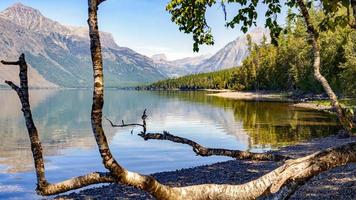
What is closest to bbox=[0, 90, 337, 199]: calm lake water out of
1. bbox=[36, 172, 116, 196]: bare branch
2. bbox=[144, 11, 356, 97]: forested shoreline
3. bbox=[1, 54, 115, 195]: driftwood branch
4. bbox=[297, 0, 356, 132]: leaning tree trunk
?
bbox=[144, 11, 356, 97]: forested shoreline

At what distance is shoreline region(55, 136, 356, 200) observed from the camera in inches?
823

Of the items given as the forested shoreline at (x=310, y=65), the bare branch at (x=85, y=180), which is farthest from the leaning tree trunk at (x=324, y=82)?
the forested shoreline at (x=310, y=65)

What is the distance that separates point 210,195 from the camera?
4445 millimetres

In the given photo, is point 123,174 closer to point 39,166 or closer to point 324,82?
point 39,166

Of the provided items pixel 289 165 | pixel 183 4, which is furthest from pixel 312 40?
pixel 289 165

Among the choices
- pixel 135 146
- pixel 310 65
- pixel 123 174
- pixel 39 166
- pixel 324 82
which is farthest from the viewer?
pixel 310 65

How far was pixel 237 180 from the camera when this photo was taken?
2781cm

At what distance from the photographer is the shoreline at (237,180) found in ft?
68.6

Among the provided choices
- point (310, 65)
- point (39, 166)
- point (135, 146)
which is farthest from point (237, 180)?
point (310, 65)

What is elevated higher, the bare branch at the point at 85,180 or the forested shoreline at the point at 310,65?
the forested shoreline at the point at 310,65

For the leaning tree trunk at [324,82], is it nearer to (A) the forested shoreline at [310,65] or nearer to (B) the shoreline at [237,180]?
(B) the shoreline at [237,180]

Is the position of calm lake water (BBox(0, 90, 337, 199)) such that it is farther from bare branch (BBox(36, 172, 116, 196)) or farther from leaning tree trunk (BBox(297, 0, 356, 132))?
bare branch (BBox(36, 172, 116, 196))

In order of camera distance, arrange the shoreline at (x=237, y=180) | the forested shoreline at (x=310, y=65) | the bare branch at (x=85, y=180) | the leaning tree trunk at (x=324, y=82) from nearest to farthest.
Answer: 1. the bare branch at (x=85, y=180)
2. the leaning tree trunk at (x=324, y=82)
3. the shoreline at (x=237, y=180)
4. the forested shoreline at (x=310, y=65)

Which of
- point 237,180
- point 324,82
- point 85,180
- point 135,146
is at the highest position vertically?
point 324,82
